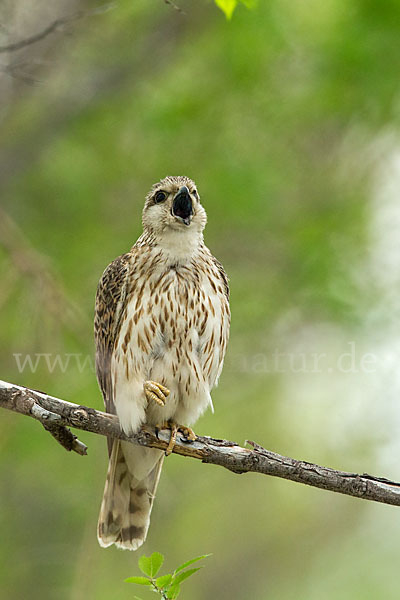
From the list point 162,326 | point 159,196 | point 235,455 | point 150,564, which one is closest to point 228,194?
point 159,196

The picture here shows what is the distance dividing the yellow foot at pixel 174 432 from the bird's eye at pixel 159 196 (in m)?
1.52

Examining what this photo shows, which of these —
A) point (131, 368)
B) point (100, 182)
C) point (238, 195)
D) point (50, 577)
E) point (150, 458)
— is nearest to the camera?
point (131, 368)

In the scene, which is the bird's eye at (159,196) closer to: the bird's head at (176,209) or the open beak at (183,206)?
the bird's head at (176,209)

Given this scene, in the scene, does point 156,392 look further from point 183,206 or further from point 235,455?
point 183,206

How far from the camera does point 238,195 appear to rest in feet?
29.8

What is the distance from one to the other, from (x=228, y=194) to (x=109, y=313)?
3.93m

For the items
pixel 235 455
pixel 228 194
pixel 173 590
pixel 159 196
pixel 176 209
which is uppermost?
pixel 228 194

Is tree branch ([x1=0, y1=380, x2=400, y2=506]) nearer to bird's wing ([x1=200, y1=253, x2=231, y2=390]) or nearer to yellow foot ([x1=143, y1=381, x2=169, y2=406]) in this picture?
yellow foot ([x1=143, y1=381, x2=169, y2=406])

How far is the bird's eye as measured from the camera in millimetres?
5539

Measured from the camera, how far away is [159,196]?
18.3 feet

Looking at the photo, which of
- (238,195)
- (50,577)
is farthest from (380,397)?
(50,577)

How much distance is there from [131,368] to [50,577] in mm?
6266

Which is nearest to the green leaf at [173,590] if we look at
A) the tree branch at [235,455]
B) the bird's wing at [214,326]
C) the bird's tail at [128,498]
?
the tree branch at [235,455]

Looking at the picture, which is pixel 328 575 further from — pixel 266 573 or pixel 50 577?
pixel 50 577
